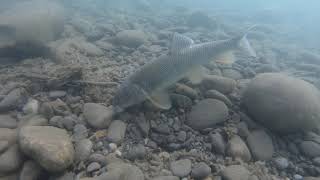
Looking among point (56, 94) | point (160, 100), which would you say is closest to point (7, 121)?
point (56, 94)

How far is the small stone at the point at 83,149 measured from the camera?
4.58m

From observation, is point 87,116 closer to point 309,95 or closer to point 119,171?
point 119,171

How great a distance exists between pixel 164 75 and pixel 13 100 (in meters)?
2.65

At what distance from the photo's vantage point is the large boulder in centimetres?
557

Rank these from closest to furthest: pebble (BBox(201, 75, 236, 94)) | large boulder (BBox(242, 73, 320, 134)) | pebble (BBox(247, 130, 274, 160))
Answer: pebble (BBox(247, 130, 274, 160)) → large boulder (BBox(242, 73, 320, 134)) → pebble (BBox(201, 75, 236, 94))

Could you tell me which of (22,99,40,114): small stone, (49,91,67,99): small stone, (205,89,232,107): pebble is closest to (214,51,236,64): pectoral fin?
(205,89,232,107): pebble

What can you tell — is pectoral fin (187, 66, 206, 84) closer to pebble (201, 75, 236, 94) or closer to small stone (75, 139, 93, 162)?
pebble (201, 75, 236, 94)

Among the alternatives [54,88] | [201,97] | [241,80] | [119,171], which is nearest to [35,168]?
[119,171]

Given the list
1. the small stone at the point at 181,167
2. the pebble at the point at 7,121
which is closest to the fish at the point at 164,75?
the small stone at the point at 181,167

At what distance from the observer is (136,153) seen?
4.87 meters

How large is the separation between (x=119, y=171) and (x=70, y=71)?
Result: 2505 millimetres

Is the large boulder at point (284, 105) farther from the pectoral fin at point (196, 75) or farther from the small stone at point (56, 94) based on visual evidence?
the small stone at point (56, 94)

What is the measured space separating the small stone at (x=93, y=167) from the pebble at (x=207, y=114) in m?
1.84

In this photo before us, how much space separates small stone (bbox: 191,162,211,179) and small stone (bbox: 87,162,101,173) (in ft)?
4.46
